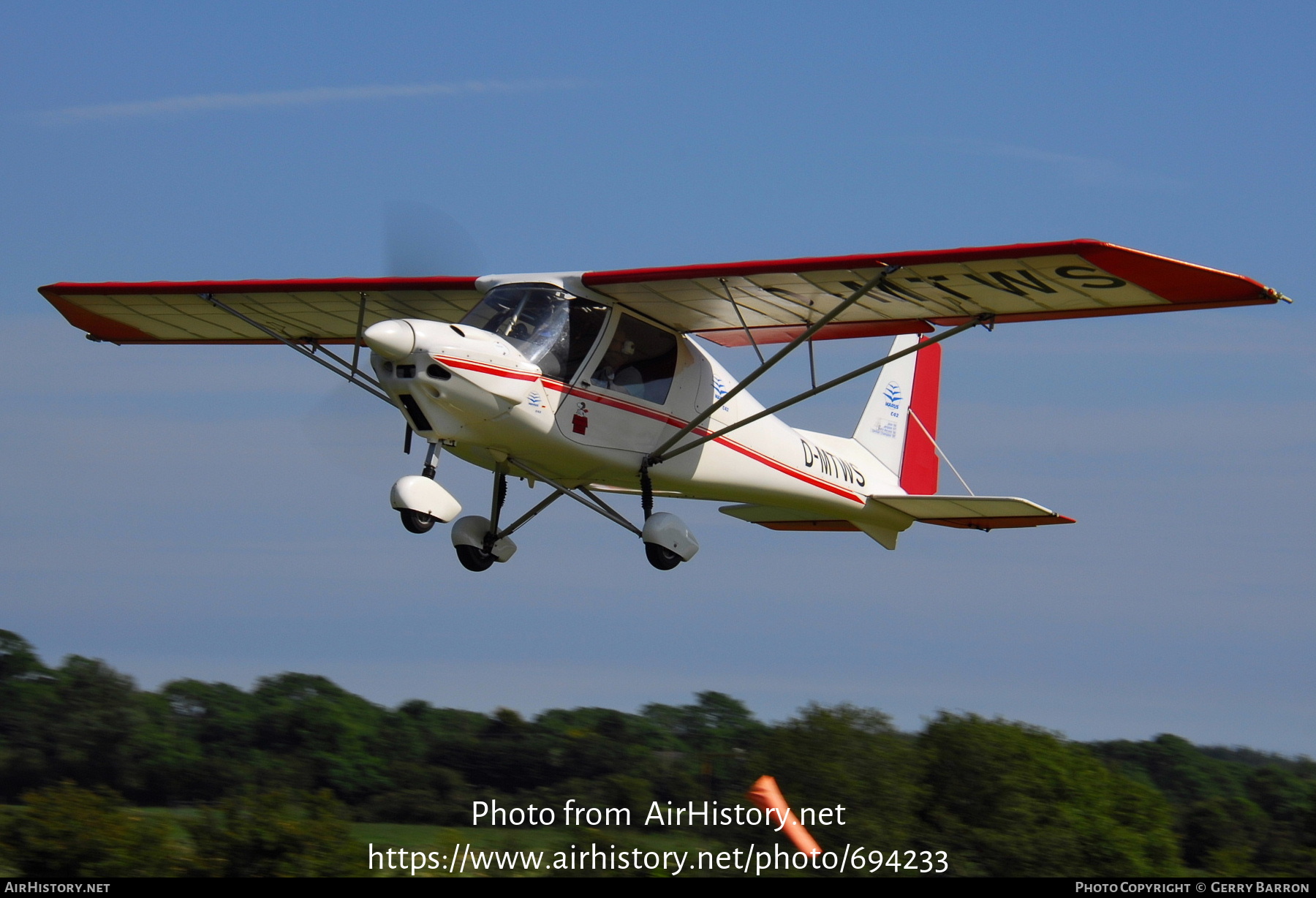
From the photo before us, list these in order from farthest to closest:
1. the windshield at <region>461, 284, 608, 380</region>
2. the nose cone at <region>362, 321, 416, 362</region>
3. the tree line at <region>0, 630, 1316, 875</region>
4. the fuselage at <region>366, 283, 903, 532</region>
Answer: the tree line at <region>0, 630, 1316, 875</region> < the windshield at <region>461, 284, 608, 380</region> < the fuselage at <region>366, 283, 903, 532</region> < the nose cone at <region>362, 321, 416, 362</region>

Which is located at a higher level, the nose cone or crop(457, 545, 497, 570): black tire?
the nose cone

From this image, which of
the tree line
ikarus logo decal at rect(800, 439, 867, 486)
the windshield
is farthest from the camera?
the tree line

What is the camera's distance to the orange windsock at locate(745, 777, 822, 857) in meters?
10.9

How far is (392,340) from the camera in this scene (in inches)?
434

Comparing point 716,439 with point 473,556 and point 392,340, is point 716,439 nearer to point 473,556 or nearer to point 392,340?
point 473,556

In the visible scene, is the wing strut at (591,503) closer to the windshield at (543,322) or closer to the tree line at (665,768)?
the windshield at (543,322)

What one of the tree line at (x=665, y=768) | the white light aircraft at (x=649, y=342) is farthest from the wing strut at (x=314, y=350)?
the tree line at (x=665, y=768)

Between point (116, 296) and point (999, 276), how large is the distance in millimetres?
9471

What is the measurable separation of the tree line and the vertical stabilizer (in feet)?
29.6

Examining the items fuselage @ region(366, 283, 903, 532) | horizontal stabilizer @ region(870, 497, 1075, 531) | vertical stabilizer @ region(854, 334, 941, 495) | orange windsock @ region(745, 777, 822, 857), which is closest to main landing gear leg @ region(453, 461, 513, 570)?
fuselage @ region(366, 283, 903, 532)

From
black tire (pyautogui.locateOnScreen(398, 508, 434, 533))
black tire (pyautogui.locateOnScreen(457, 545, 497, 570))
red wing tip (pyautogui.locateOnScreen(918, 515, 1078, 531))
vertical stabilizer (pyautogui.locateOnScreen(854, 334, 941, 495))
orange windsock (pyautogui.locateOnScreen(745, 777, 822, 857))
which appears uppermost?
vertical stabilizer (pyautogui.locateOnScreen(854, 334, 941, 495))

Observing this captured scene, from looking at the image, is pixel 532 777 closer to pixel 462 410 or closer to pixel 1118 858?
pixel 1118 858

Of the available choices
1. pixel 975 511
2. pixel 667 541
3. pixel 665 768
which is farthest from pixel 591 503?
pixel 665 768

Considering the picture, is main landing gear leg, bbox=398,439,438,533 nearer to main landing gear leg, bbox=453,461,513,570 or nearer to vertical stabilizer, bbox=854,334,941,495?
main landing gear leg, bbox=453,461,513,570
